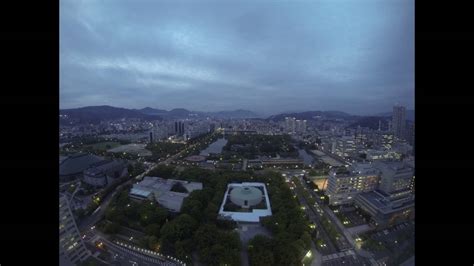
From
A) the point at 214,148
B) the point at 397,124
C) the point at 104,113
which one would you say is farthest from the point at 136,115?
the point at 397,124

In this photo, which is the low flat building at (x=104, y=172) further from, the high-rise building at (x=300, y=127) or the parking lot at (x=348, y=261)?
the high-rise building at (x=300, y=127)

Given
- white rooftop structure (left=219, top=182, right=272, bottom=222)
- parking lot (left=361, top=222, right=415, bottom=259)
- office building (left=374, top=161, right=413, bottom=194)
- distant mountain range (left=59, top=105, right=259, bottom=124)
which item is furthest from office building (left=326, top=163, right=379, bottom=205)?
distant mountain range (left=59, top=105, right=259, bottom=124)

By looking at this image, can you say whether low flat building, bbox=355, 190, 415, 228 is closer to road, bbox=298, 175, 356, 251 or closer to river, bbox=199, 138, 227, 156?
road, bbox=298, 175, 356, 251
